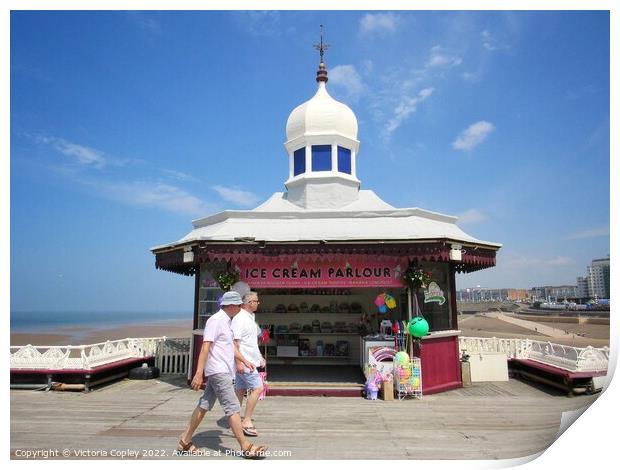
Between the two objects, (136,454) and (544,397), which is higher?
(136,454)

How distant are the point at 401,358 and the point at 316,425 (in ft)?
10.1

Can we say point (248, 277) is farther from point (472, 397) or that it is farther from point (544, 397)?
point (544, 397)

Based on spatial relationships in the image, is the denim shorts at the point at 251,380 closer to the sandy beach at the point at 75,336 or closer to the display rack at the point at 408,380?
the display rack at the point at 408,380

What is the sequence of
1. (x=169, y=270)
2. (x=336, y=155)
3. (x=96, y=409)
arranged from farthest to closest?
(x=336, y=155) → (x=169, y=270) → (x=96, y=409)

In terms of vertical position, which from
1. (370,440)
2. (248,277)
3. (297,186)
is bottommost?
(370,440)

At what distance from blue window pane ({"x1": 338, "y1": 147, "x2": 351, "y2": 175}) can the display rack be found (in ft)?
24.6

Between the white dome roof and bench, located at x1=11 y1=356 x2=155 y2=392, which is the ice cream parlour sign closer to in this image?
bench, located at x1=11 y1=356 x2=155 y2=392

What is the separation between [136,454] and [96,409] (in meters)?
3.44

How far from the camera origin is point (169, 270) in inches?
502

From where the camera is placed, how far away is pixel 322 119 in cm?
1417

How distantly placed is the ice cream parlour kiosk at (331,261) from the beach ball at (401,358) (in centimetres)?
67

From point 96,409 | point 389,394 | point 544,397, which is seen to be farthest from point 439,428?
point 96,409

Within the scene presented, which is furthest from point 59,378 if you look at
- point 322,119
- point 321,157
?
point 322,119

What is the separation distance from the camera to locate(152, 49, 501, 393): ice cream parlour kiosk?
31.9 feet
